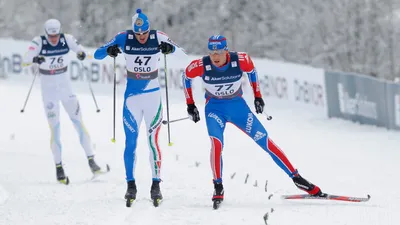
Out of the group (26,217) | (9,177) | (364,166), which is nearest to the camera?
(26,217)

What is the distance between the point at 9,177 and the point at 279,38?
33.8 m

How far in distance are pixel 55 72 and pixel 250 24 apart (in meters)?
32.1

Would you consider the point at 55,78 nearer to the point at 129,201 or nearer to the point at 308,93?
the point at 129,201

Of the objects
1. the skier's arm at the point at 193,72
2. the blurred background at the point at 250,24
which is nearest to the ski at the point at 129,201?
the skier's arm at the point at 193,72

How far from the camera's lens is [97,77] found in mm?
24250

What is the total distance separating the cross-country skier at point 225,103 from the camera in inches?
313

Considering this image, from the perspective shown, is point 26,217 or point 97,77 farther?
point 97,77

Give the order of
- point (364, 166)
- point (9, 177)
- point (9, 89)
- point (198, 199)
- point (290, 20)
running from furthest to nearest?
point (290, 20) → point (9, 89) → point (364, 166) → point (9, 177) → point (198, 199)

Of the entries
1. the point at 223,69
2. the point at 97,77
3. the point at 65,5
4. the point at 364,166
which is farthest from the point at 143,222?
the point at 65,5

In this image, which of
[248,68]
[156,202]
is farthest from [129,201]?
[248,68]

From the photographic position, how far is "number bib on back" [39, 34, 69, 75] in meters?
10.7

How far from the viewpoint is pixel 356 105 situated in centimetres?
2061

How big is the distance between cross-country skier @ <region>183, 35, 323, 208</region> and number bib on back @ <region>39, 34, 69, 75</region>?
3334 mm

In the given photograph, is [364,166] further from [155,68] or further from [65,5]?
[65,5]
